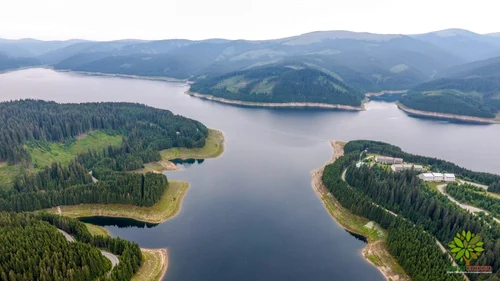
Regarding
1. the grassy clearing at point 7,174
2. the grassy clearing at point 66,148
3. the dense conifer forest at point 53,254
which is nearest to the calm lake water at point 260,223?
the dense conifer forest at point 53,254

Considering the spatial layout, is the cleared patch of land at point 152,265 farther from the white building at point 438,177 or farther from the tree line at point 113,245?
the white building at point 438,177

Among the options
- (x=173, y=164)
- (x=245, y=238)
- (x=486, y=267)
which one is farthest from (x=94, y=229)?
(x=486, y=267)

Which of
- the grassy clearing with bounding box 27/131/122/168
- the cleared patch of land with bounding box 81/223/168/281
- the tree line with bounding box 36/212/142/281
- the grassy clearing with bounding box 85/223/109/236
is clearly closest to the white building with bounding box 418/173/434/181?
the cleared patch of land with bounding box 81/223/168/281

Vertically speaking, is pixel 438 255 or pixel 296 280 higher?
pixel 438 255

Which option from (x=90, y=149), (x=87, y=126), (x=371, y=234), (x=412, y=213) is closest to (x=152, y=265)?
(x=371, y=234)

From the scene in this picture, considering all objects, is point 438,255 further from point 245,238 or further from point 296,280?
point 245,238

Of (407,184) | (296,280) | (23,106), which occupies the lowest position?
(296,280)
